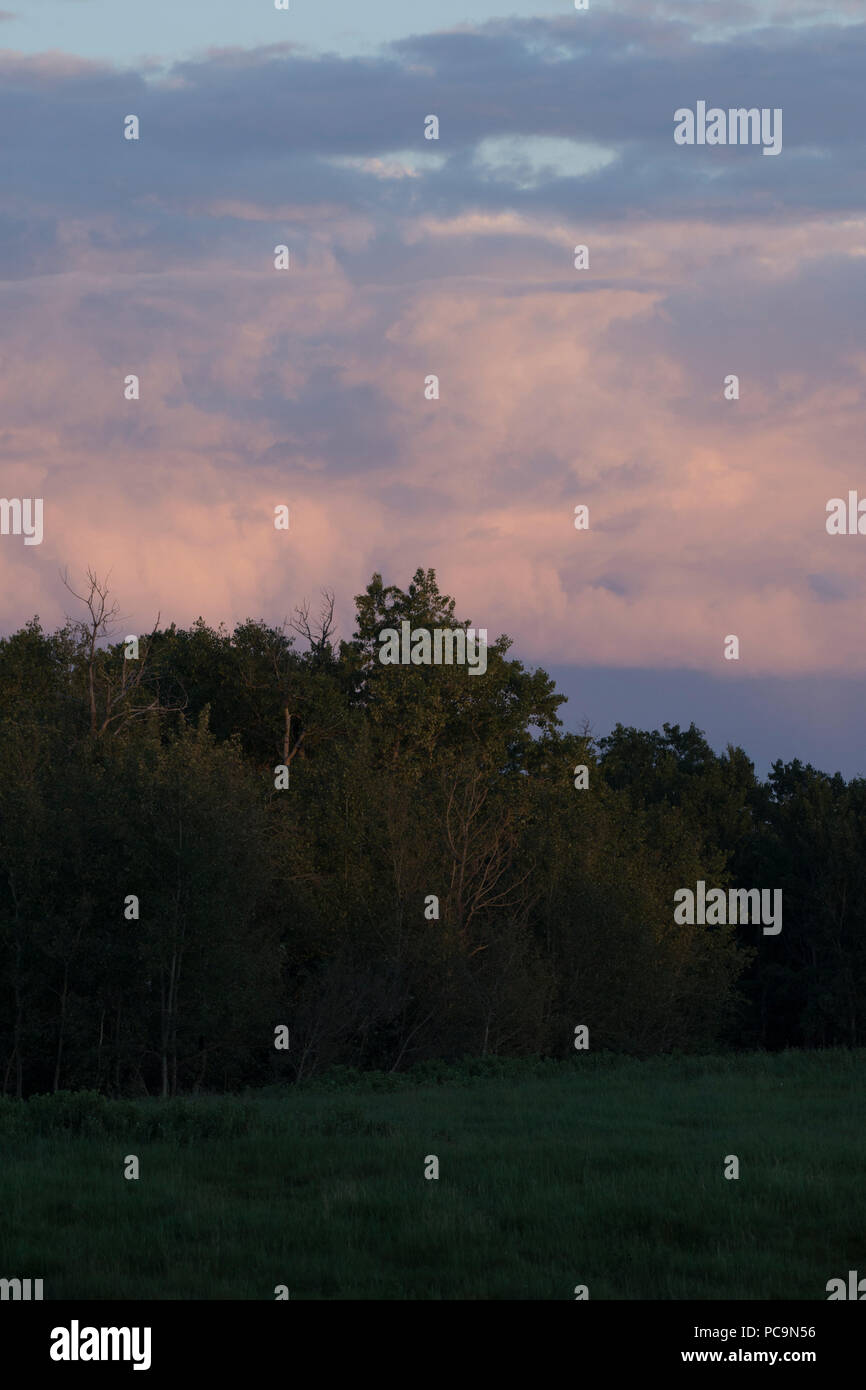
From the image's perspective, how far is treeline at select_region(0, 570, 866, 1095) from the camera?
37.0 m

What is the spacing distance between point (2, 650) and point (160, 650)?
25.2 ft

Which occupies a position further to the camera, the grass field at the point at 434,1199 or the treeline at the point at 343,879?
the treeline at the point at 343,879

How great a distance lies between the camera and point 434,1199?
1534 centimetres

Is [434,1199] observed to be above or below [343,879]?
below

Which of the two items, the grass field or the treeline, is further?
the treeline

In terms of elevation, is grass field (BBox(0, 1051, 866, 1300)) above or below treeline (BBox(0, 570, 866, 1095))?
below

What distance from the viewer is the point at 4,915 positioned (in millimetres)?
38031

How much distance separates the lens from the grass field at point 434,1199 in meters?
12.7

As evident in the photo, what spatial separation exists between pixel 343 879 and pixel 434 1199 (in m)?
30.7

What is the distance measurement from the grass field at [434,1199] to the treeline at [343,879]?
46.2 feet

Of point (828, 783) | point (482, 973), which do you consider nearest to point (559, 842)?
point (482, 973)

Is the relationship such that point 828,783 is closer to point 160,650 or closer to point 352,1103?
point 160,650

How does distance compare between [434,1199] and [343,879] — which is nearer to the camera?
[434,1199]

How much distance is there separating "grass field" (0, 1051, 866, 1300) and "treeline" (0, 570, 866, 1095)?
46.2 ft
